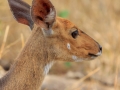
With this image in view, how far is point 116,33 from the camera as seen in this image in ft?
39.2

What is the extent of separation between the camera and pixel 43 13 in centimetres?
489

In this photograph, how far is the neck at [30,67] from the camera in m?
4.93

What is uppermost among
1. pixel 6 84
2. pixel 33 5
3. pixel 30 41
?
pixel 33 5

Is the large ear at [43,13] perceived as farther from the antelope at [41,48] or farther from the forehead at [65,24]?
the forehead at [65,24]

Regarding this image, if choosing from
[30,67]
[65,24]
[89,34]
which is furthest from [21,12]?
[89,34]

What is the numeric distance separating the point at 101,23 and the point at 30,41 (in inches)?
306

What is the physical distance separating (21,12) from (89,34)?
6.60 metres

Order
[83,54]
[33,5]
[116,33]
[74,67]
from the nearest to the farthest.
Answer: [33,5]
[83,54]
[74,67]
[116,33]

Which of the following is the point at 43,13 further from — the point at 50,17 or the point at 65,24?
the point at 65,24

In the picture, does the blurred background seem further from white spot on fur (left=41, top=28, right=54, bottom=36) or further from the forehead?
white spot on fur (left=41, top=28, right=54, bottom=36)

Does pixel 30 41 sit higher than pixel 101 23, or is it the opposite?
pixel 30 41

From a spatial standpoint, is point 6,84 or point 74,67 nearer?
point 6,84

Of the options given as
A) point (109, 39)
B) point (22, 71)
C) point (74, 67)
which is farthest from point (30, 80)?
point (109, 39)

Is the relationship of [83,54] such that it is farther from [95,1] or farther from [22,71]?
[95,1]
